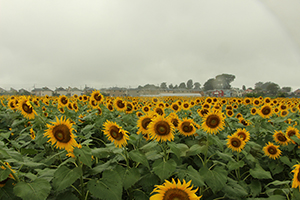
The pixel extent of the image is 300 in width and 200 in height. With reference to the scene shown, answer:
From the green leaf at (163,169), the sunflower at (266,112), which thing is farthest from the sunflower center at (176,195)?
the sunflower at (266,112)

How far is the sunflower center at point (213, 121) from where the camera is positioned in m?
2.82

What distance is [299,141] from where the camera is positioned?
10.8ft

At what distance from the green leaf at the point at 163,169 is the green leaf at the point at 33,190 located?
1.09 meters

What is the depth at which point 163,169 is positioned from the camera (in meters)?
2.01

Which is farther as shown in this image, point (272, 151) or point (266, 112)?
point (266, 112)

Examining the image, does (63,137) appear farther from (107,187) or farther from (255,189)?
(255,189)

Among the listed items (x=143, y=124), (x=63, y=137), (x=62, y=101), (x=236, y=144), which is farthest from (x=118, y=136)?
(x=62, y=101)

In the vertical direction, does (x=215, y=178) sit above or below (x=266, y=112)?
below

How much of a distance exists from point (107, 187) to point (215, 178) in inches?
53.4

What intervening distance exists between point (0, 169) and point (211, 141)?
2.50m

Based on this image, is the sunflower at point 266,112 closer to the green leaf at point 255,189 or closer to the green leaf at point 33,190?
the green leaf at point 255,189

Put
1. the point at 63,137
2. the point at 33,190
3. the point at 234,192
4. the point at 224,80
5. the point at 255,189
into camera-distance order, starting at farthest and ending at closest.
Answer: the point at 224,80 < the point at 255,189 < the point at 234,192 < the point at 63,137 < the point at 33,190

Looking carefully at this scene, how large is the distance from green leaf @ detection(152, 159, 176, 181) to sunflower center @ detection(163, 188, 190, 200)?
58 centimetres

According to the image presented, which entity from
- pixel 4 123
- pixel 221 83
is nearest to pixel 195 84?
pixel 221 83
